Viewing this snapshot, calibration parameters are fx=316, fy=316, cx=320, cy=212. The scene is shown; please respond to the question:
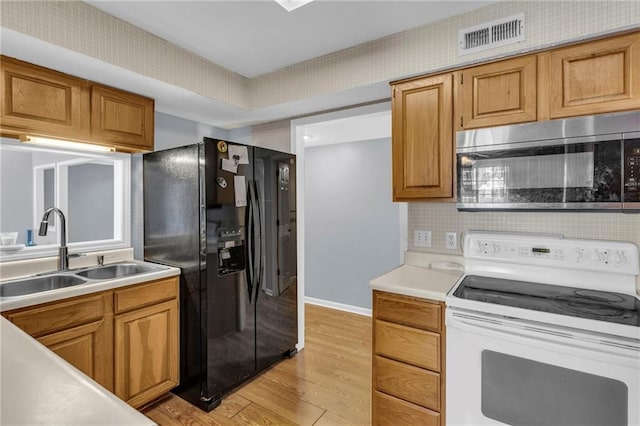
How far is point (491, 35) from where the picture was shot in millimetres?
1766

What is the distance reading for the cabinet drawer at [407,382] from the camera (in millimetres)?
1613

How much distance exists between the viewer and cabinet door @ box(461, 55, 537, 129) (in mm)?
1691

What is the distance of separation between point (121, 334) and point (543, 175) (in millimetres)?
2597

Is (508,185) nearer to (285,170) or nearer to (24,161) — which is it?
(285,170)

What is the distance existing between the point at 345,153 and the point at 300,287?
6.22 ft

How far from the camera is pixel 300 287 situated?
3.05m

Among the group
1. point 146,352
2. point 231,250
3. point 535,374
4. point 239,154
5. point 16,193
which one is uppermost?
point 239,154

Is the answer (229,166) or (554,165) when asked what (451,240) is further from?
(229,166)

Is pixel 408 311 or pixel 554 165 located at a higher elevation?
pixel 554 165

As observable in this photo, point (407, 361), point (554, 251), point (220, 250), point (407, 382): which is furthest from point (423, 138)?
point (220, 250)

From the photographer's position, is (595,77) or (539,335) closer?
(539,335)

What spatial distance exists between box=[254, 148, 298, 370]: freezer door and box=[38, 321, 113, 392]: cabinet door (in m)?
0.99

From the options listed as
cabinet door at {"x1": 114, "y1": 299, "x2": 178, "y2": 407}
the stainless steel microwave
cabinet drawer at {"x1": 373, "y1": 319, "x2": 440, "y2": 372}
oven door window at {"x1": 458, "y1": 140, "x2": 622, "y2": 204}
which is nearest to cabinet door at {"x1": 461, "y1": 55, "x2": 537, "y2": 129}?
the stainless steel microwave

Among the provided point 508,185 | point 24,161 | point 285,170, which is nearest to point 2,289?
point 24,161
